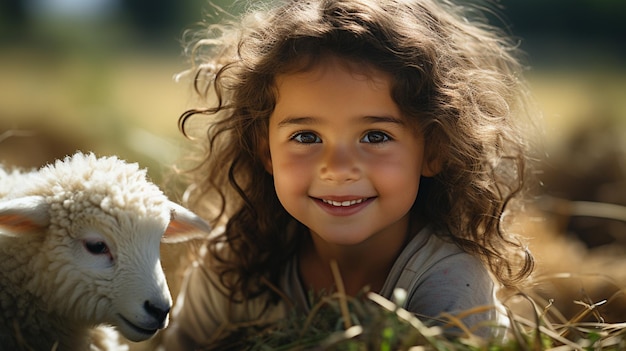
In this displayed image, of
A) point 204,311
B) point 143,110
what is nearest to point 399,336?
point 204,311

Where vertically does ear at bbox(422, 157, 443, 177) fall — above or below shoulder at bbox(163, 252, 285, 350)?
above

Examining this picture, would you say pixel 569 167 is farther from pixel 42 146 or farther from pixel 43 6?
pixel 43 6

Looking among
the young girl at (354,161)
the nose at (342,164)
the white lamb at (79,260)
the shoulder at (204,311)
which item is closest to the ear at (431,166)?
the young girl at (354,161)

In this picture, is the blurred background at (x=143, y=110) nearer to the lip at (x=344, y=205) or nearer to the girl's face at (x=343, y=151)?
the girl's face at (x=343, y=151)

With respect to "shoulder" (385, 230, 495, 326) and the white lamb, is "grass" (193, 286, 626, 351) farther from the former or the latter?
the white lamb

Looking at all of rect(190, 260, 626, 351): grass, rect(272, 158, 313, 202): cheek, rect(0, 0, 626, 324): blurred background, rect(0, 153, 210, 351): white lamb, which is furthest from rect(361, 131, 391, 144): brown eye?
rect(0, 0, 626, 324): blurred background

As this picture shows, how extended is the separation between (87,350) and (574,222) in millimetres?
3374

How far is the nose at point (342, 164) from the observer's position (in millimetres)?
2674

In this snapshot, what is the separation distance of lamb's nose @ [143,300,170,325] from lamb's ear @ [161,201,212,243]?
0.39 meters

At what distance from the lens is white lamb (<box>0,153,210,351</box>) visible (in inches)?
94.9

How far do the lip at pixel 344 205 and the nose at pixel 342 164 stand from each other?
0.10 meters

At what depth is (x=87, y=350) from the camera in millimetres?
2658

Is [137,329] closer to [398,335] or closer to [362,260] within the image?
[398,335]

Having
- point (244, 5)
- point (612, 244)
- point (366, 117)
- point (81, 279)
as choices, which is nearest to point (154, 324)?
point (81, 279)
